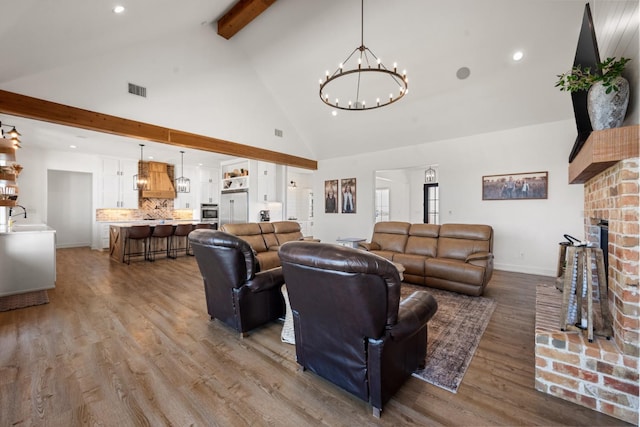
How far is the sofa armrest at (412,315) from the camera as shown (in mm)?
1584

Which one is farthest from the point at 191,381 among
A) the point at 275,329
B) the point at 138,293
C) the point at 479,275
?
the point at 479,275

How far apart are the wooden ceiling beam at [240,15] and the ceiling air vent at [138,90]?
5.34ft

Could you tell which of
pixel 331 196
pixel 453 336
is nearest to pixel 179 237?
pixel 331 196

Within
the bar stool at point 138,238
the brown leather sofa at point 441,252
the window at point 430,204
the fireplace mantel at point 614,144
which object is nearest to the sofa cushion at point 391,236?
the brown leather sofa at point 441,252

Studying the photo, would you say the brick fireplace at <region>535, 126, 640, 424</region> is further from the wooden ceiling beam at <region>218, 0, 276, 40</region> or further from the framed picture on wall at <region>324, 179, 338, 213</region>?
the framed picture on wall at <region>324, 179, 338, 213</region>

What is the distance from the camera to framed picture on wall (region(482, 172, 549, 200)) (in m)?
4.96

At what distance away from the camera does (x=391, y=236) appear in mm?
5102

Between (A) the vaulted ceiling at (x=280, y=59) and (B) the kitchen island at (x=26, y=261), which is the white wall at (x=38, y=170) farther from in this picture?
(B) the kitchen island at (x=26, y=261)

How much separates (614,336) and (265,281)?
2603 millimetres

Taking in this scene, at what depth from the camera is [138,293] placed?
3957mm

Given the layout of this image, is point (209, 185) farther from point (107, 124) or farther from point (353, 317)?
point (353, 317)

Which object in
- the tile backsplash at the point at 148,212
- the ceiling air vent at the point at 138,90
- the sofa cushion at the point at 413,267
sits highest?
the ceiling air vent at the point at 138,90

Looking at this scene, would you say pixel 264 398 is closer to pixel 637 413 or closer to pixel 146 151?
pixel 637 413

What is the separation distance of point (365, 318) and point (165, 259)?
6.52 meters
